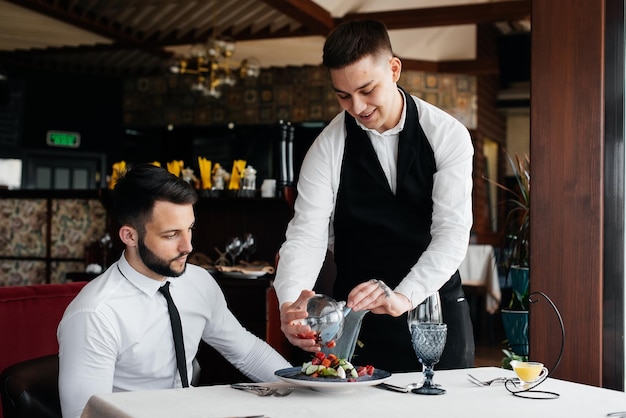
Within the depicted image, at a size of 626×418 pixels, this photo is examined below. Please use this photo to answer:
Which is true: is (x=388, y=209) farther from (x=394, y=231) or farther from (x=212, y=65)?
(x=212, y=65)

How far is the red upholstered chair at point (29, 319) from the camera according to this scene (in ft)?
8.16

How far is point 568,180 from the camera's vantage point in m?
2.62

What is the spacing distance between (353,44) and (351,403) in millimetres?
873

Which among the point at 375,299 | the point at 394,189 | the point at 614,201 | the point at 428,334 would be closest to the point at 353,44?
the point at 394,189

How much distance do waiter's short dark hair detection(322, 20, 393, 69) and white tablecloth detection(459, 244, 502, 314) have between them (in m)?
6.27

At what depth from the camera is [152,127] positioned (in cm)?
1207

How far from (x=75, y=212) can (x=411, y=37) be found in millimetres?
5632

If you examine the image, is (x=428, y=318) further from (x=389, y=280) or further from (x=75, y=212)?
(x=75, y=212)

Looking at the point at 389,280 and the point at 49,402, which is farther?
the point at 389,280

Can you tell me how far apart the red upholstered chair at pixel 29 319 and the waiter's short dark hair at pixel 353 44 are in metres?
1.24

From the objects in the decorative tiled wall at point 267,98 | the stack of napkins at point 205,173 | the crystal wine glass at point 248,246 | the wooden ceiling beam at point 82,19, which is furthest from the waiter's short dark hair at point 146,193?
the decorative tiled wall at point 267,98

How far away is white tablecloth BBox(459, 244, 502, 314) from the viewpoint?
8.20 meters

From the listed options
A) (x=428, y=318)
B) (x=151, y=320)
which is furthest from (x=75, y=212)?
(x=428, y=318)

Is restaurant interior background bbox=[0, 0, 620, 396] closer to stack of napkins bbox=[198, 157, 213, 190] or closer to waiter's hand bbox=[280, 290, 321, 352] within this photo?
stack of napkins bbox=[198, 157, 213, 190]
